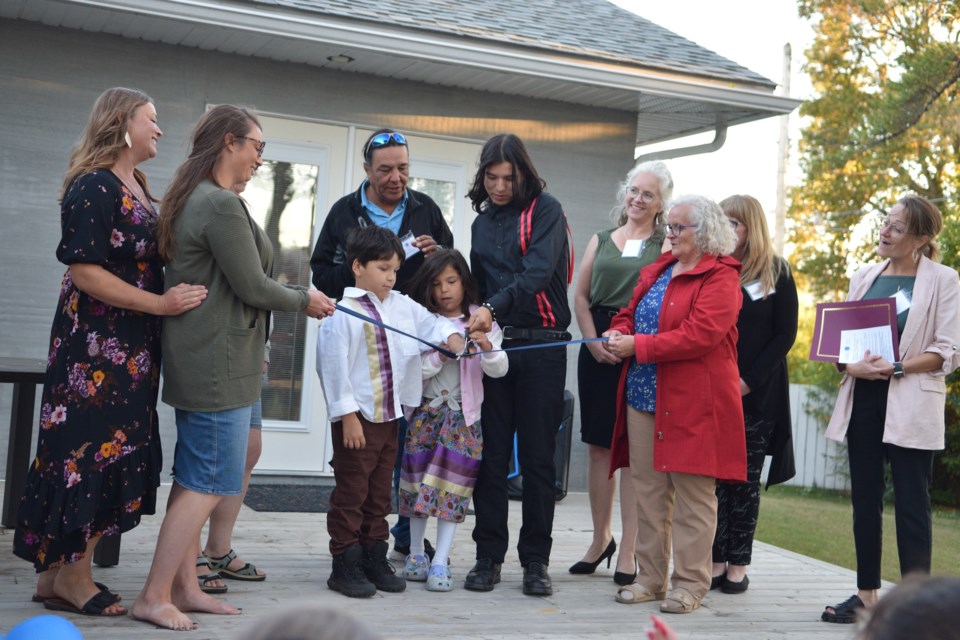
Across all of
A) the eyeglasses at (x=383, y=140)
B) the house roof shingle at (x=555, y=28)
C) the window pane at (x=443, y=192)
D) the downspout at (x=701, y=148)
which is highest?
the house roof shingle at (x=555, y=28)

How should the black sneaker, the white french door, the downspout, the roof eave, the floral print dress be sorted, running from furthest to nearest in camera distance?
the downspout < the white french door < the roof eave < the black sneaker < the floral print dress

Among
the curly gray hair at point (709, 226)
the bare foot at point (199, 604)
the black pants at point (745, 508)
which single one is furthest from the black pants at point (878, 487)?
the bare foot at point (199, 604)

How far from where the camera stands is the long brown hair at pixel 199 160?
12.6 ft

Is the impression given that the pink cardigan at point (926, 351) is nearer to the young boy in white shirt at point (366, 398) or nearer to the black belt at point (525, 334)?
the black belt at point (525, 334)

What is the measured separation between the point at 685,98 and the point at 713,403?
3825mm

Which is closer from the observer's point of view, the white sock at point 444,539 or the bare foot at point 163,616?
the bare foot at point 163,616

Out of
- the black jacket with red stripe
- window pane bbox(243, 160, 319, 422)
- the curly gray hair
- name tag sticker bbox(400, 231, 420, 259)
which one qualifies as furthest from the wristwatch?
window pane bbox(243, 160, 319, 422)

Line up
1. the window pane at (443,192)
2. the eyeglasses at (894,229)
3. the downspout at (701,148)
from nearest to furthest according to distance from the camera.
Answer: the eyeglasses at (894,229)
the window pane at (443,192)
the downspout at (701,148)

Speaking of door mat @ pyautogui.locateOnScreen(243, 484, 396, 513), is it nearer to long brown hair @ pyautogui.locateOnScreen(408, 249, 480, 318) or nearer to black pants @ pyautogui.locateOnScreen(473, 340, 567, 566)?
black pants @ pyautogui.locateOnScreen(473, 340, 567, 566)

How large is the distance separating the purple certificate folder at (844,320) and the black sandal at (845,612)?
103cm

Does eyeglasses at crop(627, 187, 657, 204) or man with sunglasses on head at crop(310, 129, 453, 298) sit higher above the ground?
eyeglasses at crop(627, 187, 657, 204)

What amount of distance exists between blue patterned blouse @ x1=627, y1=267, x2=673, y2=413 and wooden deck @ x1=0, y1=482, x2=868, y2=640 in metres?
0.88

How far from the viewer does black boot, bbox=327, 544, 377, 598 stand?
4363 mm

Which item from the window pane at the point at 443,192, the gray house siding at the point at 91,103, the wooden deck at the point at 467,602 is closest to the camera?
the wooden deck at the point at 467,602
